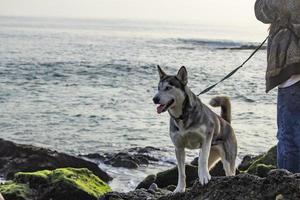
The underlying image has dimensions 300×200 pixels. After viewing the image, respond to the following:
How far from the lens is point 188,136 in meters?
6.89

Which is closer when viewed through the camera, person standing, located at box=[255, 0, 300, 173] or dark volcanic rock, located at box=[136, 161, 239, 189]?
person standing, located at box=[255, 0, 300, 173]

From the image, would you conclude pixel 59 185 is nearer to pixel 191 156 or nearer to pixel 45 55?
pixel 191 156

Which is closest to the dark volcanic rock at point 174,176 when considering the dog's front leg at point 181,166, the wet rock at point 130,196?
the dog's front leg at point 181,166

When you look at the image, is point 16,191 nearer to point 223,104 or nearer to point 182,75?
point 223,104

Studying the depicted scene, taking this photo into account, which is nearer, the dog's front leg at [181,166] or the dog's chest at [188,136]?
the dog's chest at [188,136]

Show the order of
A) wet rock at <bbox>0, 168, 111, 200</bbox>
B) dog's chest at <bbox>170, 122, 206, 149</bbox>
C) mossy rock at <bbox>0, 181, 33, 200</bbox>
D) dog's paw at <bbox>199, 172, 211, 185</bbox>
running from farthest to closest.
A: wet rock at <bbox>0, 168, 111, 200</bbox> → mossy rock at <bbox>0, 181, 33, 200</bbox> → dog's chest at <bbox>170, 122, 206, 149</bbox> → dog's paw at <bbox>199, 172, 211, 185</bbox>

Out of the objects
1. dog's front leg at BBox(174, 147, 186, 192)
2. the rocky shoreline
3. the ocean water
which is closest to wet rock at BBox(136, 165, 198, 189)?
the rocky shoreline

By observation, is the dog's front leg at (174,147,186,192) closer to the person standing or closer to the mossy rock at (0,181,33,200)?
the person standing

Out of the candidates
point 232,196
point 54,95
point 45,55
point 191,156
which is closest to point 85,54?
point 45,55

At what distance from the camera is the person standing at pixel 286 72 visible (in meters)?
5.63

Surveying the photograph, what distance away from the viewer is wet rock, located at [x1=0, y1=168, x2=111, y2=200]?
9188mm

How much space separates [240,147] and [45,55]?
94.7ft

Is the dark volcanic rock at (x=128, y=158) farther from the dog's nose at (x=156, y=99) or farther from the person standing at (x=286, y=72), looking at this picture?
the person standing at (x=286, y=72)

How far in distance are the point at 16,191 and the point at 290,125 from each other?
4.82 meters
